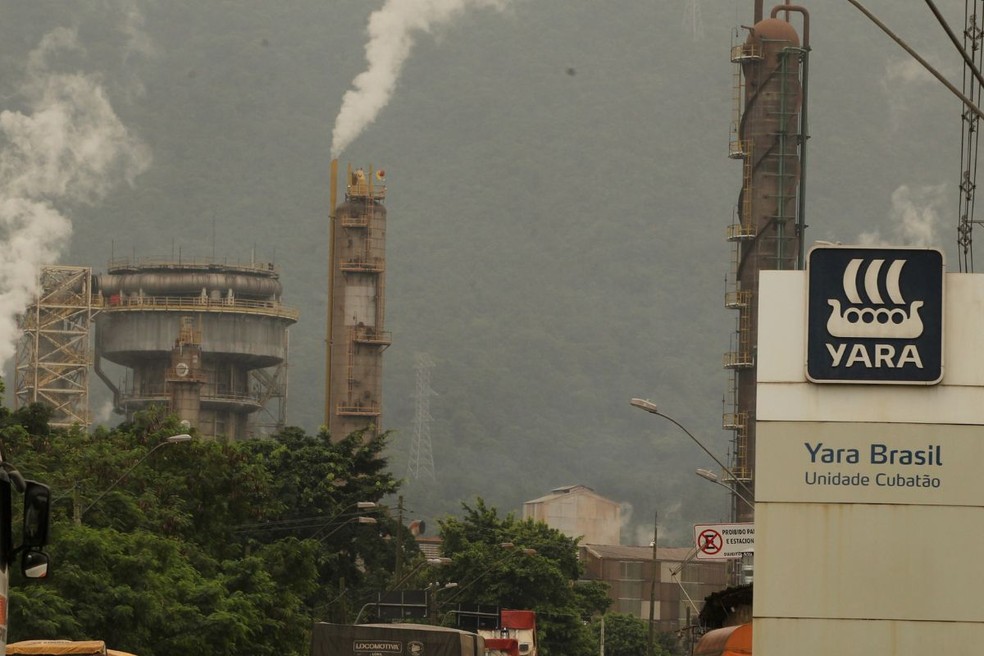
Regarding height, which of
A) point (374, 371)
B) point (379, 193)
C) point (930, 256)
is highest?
point (379, 193)

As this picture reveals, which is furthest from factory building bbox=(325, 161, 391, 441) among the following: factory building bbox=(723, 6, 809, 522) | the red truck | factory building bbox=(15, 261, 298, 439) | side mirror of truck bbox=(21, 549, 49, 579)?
side mirror of truck bbox=(21, 549, 49, 579)

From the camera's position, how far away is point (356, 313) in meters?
161

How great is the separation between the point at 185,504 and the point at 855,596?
40.9 meters

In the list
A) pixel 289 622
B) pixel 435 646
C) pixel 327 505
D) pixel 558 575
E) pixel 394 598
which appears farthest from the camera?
pixel 558 575

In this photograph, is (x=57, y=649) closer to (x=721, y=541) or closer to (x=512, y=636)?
(x=721, y=541)

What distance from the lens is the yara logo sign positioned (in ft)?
78.2

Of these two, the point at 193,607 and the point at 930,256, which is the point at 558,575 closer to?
the point at 193,607

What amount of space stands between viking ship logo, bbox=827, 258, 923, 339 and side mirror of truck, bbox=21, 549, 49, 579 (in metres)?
9.93

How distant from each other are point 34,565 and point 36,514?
104 cm

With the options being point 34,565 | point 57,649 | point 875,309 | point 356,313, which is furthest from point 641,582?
point 34,565

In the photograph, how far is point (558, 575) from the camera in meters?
111

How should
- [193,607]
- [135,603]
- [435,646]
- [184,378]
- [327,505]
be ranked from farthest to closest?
[184,378] → [327,505] → [193,607] → [135,603] → [435,646]

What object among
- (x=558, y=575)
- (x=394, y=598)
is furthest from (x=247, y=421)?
(x=394, y=598)

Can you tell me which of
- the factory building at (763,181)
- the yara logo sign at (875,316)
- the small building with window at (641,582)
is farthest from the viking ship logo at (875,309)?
the small building with window at (641,582)
